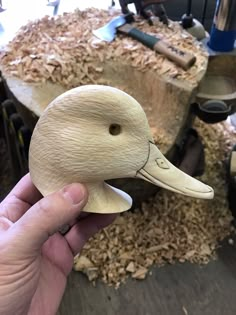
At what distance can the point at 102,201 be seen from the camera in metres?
0.58

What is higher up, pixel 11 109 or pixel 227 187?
pixel 11 109

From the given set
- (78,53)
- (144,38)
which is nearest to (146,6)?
(144,38)

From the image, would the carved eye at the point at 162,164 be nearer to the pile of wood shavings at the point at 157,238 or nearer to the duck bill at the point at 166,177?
the duck bill at the point at 166,177

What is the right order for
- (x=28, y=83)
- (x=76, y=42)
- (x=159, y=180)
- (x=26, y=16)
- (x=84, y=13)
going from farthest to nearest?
1. (x=26, y=16)
2. (x=84, y=13)
3. (x=76, y=42)
4. (x=28, y=83)
5. (x=159, y=180)

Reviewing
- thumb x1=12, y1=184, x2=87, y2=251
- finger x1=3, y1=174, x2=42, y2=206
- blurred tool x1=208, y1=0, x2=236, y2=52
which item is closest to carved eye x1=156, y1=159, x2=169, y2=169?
thumb x1=12, y1=184, x2=87, y2=251

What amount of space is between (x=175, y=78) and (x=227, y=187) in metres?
0.45

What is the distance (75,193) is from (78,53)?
636 millimetres

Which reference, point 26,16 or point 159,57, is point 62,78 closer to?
point 159,57

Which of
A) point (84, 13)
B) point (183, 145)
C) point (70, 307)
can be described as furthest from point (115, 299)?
point (84, 13)

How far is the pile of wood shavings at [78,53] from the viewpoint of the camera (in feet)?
3.30

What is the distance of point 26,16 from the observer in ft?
4.79

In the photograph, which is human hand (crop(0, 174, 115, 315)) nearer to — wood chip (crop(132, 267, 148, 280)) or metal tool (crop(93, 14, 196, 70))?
wood chip (crop(132, 267, 148, 280))

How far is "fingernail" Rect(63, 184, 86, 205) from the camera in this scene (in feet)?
1.72

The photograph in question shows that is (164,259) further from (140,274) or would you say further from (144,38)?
(144,38)
